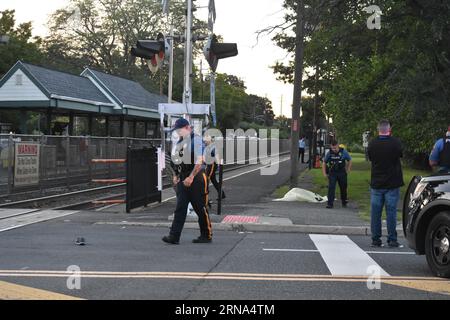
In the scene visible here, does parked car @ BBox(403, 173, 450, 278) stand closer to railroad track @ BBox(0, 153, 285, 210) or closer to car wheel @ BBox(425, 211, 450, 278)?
car wheel @ BBox(425, 211, 450, 278)

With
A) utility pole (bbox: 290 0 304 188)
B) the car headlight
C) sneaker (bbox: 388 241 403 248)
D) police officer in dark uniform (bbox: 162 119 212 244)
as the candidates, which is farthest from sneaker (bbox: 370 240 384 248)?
utility pole (bbox: 290 0 304 188)

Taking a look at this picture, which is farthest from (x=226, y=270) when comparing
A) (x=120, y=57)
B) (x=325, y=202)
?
(x=120, y=57)

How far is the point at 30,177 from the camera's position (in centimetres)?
1602

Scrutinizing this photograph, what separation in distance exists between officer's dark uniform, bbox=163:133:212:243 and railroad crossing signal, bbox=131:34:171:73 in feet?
11.5

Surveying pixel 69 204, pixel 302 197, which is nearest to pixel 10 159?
pixel 69 204

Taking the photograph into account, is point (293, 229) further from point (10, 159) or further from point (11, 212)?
point (10, 159)

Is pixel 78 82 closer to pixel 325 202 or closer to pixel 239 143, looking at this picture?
pixel 239 143

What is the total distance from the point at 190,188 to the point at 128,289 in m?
3.15

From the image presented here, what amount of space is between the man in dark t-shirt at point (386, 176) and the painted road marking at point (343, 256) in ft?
2.04

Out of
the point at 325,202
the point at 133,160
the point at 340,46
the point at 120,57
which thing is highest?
the point at 120,57

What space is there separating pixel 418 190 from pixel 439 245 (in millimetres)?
789

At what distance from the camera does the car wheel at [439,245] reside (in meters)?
6.73

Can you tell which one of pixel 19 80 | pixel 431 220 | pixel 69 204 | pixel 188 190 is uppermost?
pixel 19 80

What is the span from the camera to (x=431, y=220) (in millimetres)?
7098
